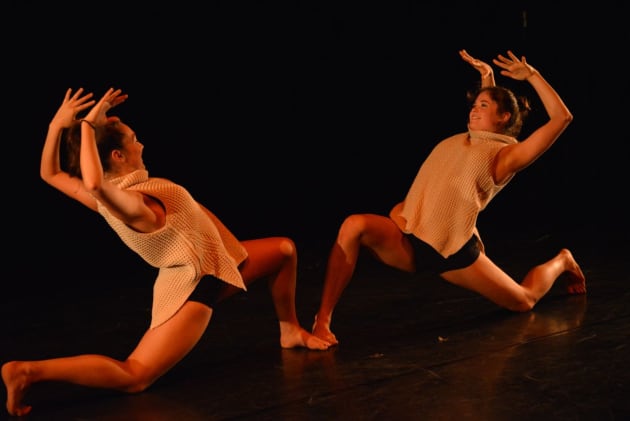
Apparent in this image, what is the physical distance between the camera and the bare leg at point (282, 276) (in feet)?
9.11

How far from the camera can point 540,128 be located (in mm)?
2787

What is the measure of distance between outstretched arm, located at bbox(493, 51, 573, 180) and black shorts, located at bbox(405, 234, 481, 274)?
0.97ft

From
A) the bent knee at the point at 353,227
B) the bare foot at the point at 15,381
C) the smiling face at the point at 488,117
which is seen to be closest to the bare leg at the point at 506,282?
Answer: the bent knee at the point at 353,227

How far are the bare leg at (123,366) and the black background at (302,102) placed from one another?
7.40 feet

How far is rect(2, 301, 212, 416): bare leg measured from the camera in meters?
2.29

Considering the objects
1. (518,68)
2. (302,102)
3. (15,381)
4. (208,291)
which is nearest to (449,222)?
(518,68)

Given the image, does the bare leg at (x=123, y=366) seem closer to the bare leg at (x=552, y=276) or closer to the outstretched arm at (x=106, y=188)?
the outstretched arm at (x=106, y=188)

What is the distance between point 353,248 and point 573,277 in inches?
38.2

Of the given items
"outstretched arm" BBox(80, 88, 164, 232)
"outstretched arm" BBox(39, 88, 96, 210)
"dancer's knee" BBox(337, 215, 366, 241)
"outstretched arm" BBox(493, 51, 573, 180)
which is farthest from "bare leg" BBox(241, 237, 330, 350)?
"outstretched arm" BBox(493, 51, 573, 180)

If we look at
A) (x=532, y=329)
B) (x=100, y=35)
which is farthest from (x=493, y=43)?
(x=532, y=329)

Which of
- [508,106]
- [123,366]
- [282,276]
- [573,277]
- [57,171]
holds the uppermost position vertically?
[508,106]

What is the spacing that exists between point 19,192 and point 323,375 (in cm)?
354

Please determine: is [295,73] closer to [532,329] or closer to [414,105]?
[414,105]

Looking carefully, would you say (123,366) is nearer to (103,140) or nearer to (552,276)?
(103,140)
